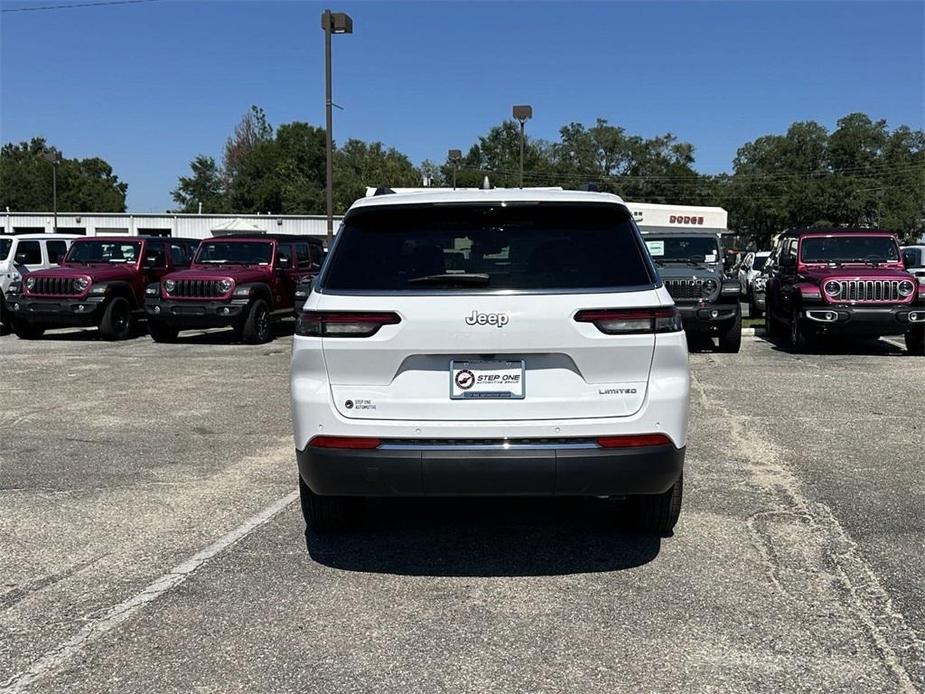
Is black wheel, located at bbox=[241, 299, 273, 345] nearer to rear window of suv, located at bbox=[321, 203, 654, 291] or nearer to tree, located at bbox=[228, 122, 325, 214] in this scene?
Answer: rear window of suv, located at bbox=[321, 203, 654, 291]

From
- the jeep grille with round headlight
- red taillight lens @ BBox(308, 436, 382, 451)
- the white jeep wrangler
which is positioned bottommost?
red taillight lens @ BBox(308, 436, 382, 451)

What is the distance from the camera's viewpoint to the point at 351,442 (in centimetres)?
387

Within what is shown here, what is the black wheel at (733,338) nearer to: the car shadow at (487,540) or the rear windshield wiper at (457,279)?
the car shadow at (487,540)

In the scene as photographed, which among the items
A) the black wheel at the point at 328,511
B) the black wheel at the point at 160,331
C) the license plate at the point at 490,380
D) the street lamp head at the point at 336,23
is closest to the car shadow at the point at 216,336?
the black wheel at the point at 160,331

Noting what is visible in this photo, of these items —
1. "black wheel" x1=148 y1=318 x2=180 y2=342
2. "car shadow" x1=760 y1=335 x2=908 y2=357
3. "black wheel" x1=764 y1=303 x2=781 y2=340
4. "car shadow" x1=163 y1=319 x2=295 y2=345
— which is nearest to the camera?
"car shadow" x1=760 y1=335 x2=908 y2=357

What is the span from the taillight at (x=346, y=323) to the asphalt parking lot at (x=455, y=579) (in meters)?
1.18

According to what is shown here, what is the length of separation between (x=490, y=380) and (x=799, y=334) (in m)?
10.5

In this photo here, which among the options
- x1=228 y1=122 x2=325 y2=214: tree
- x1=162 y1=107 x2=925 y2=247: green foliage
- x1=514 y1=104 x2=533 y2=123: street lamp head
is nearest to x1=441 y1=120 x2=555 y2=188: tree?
x1=162 y1=107 x2=925 y2=247: green foliage

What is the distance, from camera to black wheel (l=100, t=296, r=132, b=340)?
605 inches

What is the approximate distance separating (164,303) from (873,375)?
430 inches

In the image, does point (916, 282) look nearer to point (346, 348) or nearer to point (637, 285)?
point (637, 285)

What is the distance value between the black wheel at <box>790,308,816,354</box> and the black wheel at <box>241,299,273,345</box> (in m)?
8.68

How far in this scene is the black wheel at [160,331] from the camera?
1502 cm

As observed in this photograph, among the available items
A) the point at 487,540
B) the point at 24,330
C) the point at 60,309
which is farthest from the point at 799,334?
the point at 24,330
